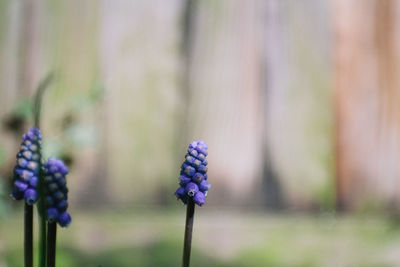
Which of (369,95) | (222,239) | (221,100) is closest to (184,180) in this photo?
(222,239)

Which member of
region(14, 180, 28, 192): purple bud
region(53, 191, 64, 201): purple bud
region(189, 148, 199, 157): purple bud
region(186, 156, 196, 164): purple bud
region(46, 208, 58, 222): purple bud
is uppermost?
region(189, 148, 199, 157): purple bud

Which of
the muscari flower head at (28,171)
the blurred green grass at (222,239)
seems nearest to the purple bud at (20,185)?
the muscari flower head at (28,171)

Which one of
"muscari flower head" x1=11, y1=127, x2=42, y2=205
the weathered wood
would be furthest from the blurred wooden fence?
"muscari flower head" x1=11, y1=127, x2=42, y2=205

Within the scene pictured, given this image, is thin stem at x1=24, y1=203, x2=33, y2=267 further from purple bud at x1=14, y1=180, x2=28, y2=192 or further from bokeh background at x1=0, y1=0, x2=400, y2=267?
bokeh background at x1=0, y1=0, x2=400, y2=267

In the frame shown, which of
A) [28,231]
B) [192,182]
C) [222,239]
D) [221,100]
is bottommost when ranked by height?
[222,239]

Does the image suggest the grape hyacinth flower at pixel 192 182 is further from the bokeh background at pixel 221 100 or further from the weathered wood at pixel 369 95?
the weathered wood at pixel 369 95

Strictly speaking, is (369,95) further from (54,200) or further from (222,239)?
(54,200)

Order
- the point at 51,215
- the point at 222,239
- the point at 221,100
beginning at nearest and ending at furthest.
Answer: the point at 51,215
the point at 222,239
the point at 221,100
